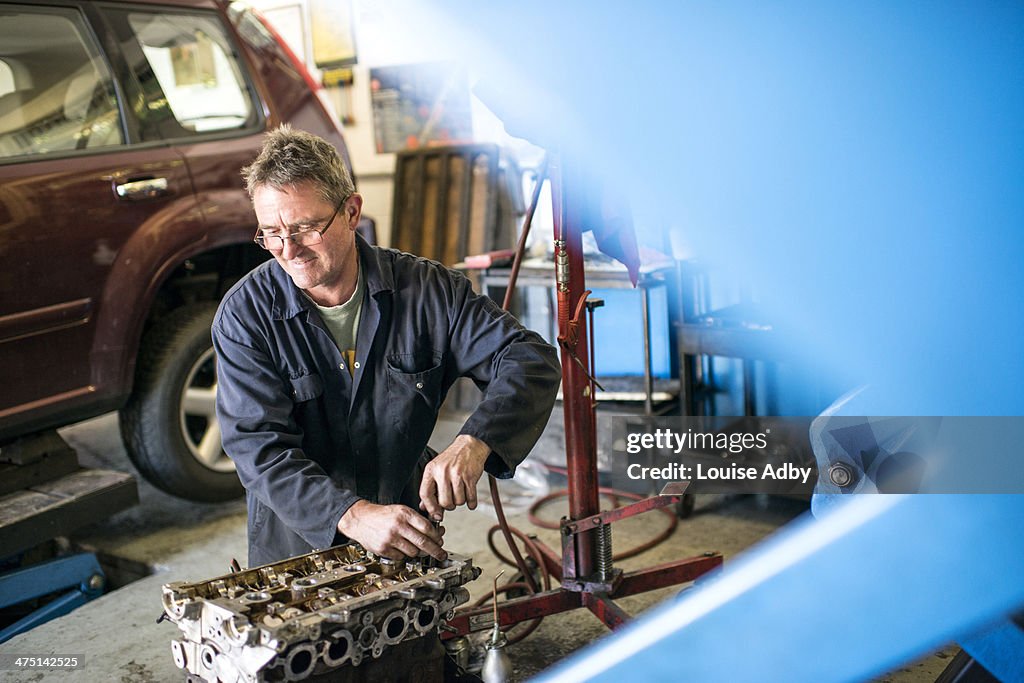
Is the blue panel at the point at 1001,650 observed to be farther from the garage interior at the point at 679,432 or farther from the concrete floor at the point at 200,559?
the concrete floor at the point at 200,559

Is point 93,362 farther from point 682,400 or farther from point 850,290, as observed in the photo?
point 850,290

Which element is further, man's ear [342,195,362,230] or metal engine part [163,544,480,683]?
man's ear [342,195,362,230]

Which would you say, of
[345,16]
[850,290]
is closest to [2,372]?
[850,290]

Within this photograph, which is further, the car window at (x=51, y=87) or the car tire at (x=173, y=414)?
the car tire at (x=173, y=414)

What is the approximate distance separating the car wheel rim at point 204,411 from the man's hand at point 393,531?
199 centimetres

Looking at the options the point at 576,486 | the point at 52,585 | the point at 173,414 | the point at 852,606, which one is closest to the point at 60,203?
the point at 173,414

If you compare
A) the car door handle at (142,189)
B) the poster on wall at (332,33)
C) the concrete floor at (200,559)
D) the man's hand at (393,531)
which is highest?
the poster on wall at (332,33)

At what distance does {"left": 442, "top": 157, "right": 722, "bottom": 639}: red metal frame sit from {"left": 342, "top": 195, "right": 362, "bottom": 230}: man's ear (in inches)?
20.1

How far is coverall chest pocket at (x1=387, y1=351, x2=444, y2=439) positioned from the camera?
2449 millimetres

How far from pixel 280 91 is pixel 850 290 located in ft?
8.61

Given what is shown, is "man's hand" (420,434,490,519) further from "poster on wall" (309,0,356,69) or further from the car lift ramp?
"poster on wall" (309,0,356,69)

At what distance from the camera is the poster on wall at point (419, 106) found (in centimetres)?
600

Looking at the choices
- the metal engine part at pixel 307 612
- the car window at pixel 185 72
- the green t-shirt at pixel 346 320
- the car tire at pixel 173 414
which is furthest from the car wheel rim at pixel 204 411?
the metal engine part at pixel 307 612

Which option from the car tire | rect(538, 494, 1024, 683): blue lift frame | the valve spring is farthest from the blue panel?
the car tire
